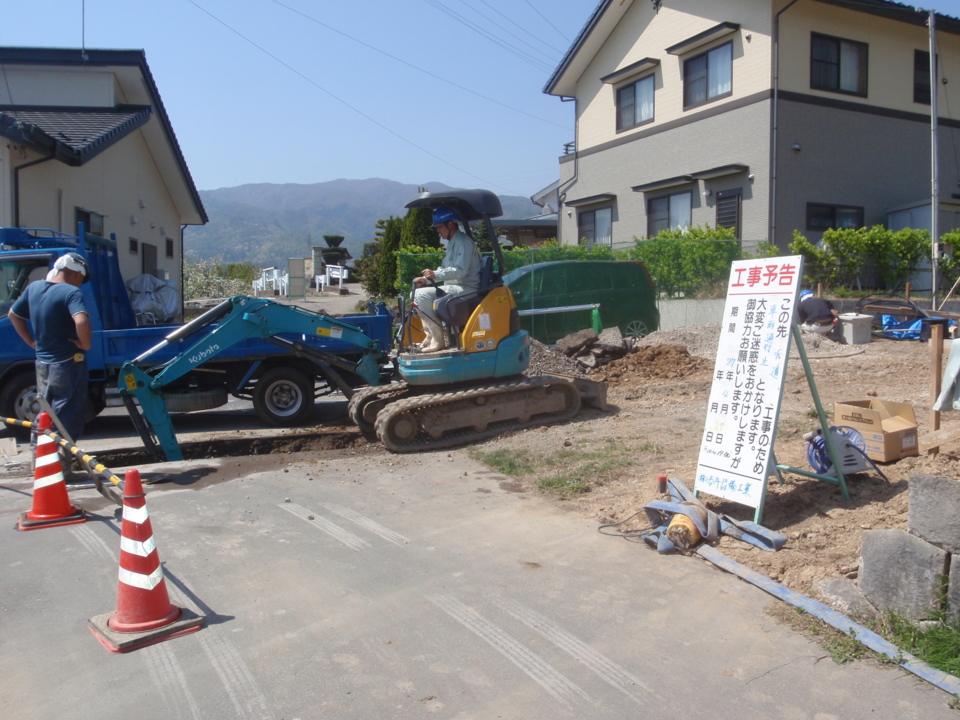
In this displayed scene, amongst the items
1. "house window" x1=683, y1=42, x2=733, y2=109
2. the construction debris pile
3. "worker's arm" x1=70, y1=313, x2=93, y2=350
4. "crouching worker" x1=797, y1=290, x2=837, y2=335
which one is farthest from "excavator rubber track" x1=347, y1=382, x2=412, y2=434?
"house window" x1=683, y1=42, x2=733, y2=109

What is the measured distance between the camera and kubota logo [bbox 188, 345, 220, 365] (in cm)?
801

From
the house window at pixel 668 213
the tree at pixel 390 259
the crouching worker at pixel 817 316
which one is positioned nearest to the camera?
the crouching worker at pixel 817 316

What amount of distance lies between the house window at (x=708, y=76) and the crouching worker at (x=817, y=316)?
26.3ft

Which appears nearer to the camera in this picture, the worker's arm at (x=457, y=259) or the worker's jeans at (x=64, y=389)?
the worker's jeans at (x=64, y=389)

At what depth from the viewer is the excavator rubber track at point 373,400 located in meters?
8.95

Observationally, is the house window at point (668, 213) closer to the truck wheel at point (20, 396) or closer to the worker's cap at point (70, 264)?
the truck wheel at point (20, 396)

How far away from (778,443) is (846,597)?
126 inches

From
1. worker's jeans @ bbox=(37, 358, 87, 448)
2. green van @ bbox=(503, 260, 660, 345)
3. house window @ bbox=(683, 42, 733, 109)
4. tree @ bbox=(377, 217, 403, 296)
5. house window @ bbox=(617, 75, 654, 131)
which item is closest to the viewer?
worker's jeans @ bbox=(37, 358, 87, 448)

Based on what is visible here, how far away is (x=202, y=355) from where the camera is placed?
8047 millimetres

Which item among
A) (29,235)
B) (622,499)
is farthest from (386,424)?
(29,235)

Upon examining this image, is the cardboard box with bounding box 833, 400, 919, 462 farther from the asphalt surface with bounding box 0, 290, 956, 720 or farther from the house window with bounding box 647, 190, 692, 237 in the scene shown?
the house window with bounding box 647, 190, 692, 237

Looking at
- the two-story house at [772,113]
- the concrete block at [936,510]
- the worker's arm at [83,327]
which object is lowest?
the concrete block at [936,510]

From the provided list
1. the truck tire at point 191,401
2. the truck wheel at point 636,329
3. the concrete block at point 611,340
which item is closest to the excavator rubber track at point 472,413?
the truck tire at point 191,401

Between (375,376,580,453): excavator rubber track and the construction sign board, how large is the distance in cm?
338
